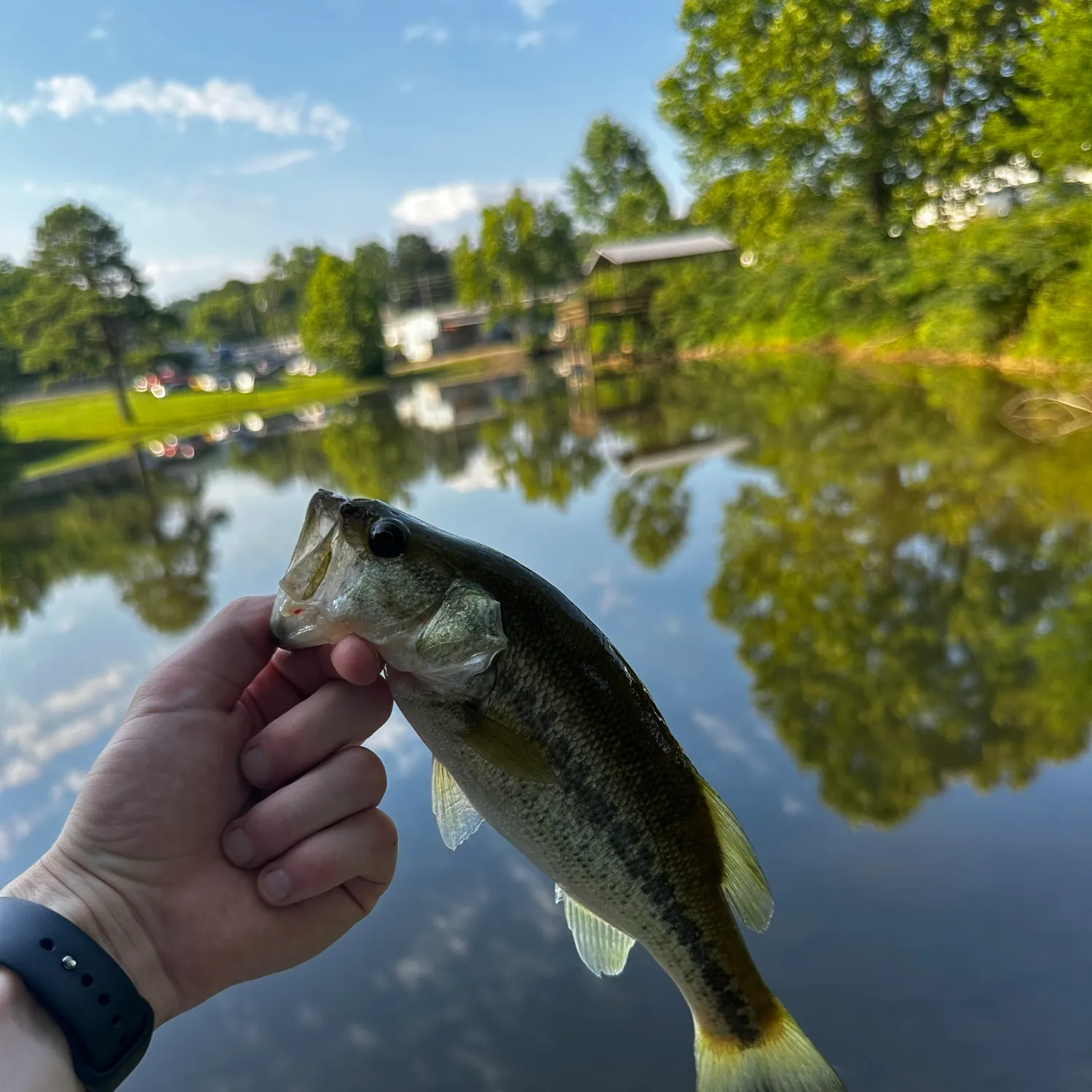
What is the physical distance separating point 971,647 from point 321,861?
535 centimetres

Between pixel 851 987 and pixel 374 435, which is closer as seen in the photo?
pixel 851 987

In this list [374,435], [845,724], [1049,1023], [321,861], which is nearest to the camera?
[321,861]

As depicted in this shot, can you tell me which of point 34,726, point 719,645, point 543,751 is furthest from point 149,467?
point 543,751

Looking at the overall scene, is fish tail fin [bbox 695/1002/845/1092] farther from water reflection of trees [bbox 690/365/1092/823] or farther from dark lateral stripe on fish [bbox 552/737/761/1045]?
water reflection of trees [bbox 690/365/1092/823]

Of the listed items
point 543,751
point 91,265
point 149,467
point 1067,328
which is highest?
point 91,265

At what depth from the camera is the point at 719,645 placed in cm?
606

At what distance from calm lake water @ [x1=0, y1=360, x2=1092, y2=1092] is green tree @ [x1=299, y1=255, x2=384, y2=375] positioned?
4026 cm

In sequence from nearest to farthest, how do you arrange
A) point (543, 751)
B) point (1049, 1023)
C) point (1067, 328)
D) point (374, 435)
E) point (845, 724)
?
point (543, 751), point (1049, 1023), point (845, 724), point (1067, 328), point (374, 435)

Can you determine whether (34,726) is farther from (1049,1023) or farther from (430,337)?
(430,337)

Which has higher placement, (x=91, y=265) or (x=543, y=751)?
(x=91, y=265)

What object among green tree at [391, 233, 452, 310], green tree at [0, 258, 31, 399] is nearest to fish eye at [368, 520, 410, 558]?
green tree at [0, 258, 31, 399]

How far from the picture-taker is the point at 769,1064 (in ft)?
5.01

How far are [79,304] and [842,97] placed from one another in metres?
31.9

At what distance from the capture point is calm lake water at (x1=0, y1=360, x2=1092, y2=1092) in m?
3.01
